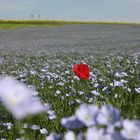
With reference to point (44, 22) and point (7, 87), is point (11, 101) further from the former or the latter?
point (44, 22)

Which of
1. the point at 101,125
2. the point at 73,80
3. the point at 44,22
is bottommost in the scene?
the point at 44,22

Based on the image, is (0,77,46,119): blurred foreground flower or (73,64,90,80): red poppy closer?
(0,77,46,119): blurred foreground flower

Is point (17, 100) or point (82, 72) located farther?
point (82, 72)

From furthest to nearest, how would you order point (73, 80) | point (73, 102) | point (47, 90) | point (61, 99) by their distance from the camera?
point (73, 80) < point (47, 90) < point (61, 99) < point (73, 102)

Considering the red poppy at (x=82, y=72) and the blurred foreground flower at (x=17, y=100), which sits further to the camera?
the red poppy at (x=82, y=72)

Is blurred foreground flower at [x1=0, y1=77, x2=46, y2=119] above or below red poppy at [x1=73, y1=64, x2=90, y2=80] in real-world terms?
above

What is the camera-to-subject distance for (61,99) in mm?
6945

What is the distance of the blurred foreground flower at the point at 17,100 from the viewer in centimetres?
157

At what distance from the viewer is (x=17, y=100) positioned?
1.59m

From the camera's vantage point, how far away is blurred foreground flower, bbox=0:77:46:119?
1574 millimetres

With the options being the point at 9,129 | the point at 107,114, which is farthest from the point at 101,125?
the point at 9,129

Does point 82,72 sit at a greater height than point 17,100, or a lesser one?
lesser

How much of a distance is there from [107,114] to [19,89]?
34cm

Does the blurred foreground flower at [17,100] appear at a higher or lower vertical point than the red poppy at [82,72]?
higher
